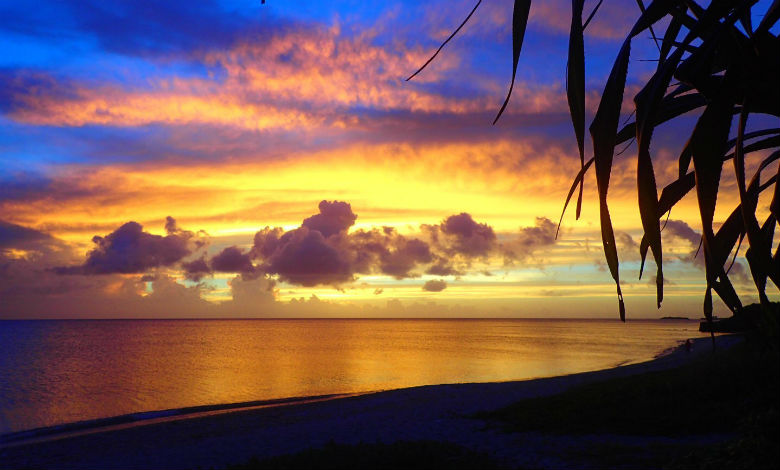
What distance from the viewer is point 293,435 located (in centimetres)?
1920

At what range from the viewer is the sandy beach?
Result: 14.4m

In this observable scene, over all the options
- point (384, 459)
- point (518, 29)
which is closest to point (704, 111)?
point (518, 29)

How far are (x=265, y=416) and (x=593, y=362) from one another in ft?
132

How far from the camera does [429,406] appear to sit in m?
23.2

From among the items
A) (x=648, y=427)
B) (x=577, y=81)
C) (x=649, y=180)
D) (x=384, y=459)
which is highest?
(x=577, y=81)

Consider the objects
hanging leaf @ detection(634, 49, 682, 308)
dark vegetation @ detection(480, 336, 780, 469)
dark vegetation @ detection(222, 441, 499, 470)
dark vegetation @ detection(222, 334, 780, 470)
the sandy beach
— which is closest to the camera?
hanging leaf @ detection(634, 49, 682, 308)

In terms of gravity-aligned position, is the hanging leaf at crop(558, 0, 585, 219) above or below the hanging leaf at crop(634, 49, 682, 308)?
above

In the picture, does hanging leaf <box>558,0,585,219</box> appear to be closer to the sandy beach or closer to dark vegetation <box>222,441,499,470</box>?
dark vegetation <box>222,441,499,470</box>

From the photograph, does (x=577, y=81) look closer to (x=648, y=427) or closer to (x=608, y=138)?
(x=608, y=138)

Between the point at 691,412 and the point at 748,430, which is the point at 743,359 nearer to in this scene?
the point at 691,412

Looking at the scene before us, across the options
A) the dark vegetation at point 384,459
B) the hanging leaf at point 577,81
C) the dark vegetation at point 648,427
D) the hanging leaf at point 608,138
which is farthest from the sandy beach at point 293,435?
the hanging leaf at point 577,81

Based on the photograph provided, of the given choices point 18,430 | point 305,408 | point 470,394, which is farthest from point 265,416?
point 18,430

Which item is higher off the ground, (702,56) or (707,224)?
(702,56)

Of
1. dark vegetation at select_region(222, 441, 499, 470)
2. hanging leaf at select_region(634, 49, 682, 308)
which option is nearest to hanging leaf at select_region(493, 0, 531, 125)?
hanging leaf at select_region(634, 49, 682, 308)
